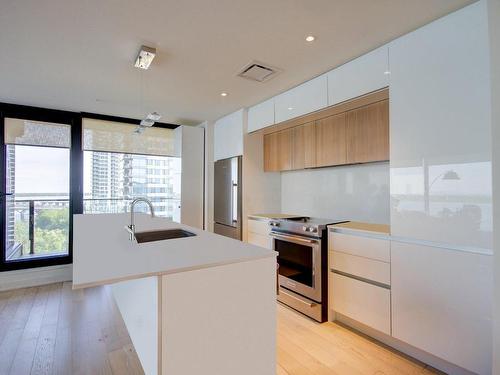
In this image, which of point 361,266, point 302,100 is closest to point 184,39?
point 302,100

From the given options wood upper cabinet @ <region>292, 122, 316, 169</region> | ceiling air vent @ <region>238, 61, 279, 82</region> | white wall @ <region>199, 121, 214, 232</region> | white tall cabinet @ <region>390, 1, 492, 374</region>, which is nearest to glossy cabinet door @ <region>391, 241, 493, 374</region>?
white tall cabinet @ <region>390, 1, 492, 374</region>

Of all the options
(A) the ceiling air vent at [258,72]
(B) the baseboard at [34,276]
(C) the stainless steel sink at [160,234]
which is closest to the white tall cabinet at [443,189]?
(A) the ceiling air vent at [258,72]

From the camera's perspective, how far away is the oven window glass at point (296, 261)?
9.13ft

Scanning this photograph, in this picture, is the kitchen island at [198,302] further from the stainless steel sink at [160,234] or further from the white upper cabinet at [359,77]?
the white upper cabinet at [359,77]

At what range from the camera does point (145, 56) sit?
2203 millimetres

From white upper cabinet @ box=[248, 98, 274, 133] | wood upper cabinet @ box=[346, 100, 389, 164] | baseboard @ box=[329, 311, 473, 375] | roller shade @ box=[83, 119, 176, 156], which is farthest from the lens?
roller shade @ box=[83, 119, 176, 156]

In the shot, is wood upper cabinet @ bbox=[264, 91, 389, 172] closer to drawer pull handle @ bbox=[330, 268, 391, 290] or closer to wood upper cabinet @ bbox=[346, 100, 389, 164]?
wood upper cabinet @ bbox=[346, 100, 389, 164]

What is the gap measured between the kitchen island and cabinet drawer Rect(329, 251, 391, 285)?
126 centimetres

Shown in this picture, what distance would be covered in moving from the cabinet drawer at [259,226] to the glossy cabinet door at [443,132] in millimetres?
1601

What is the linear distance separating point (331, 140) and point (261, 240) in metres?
1.55

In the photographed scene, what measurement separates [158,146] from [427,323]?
14.3 feet

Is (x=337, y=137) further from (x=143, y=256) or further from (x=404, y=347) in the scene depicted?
(x=143, y=256)

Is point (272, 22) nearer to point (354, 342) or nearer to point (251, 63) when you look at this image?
point (251, 63)

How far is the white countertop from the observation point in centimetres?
106
